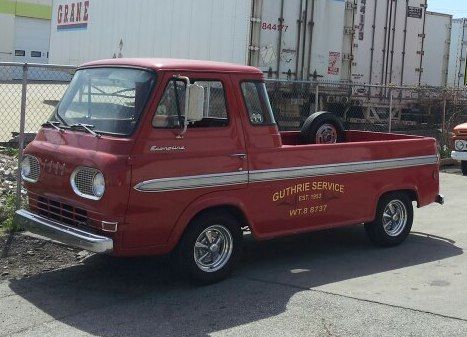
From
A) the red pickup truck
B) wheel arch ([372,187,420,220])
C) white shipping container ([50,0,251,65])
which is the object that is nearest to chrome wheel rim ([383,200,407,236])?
wheel arch ([372,187,420,220])

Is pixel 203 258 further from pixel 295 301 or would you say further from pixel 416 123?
pixel 416 123

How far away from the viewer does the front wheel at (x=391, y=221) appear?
25.3 feet

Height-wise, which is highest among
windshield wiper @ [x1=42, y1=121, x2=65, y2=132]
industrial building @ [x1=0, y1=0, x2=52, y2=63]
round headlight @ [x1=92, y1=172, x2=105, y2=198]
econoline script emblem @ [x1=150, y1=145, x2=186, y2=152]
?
industrial building @ [x1=0, y1=0, x2=52, y2=63]

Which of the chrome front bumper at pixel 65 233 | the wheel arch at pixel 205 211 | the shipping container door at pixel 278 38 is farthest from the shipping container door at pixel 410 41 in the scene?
the chrome front bumper at pixel 65 233

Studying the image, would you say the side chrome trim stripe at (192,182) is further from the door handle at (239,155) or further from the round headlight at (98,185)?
the round headlight at (98,185)

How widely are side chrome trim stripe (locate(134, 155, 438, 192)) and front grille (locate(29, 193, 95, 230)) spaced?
0.60m

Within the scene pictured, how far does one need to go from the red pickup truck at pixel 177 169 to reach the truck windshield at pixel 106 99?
13 mm

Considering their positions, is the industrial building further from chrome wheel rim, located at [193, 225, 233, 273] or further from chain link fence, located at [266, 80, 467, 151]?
chrome wheel rim, located at [193, 225, 233, 273]

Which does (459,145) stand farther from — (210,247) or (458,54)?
(458,54)

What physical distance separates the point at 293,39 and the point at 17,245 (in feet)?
29.2

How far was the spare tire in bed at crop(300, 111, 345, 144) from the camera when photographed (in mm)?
7871

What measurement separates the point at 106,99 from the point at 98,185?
0.94m

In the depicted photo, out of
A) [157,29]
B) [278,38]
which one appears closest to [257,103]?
[278,38]

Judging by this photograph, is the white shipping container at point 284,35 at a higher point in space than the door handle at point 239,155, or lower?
higher
